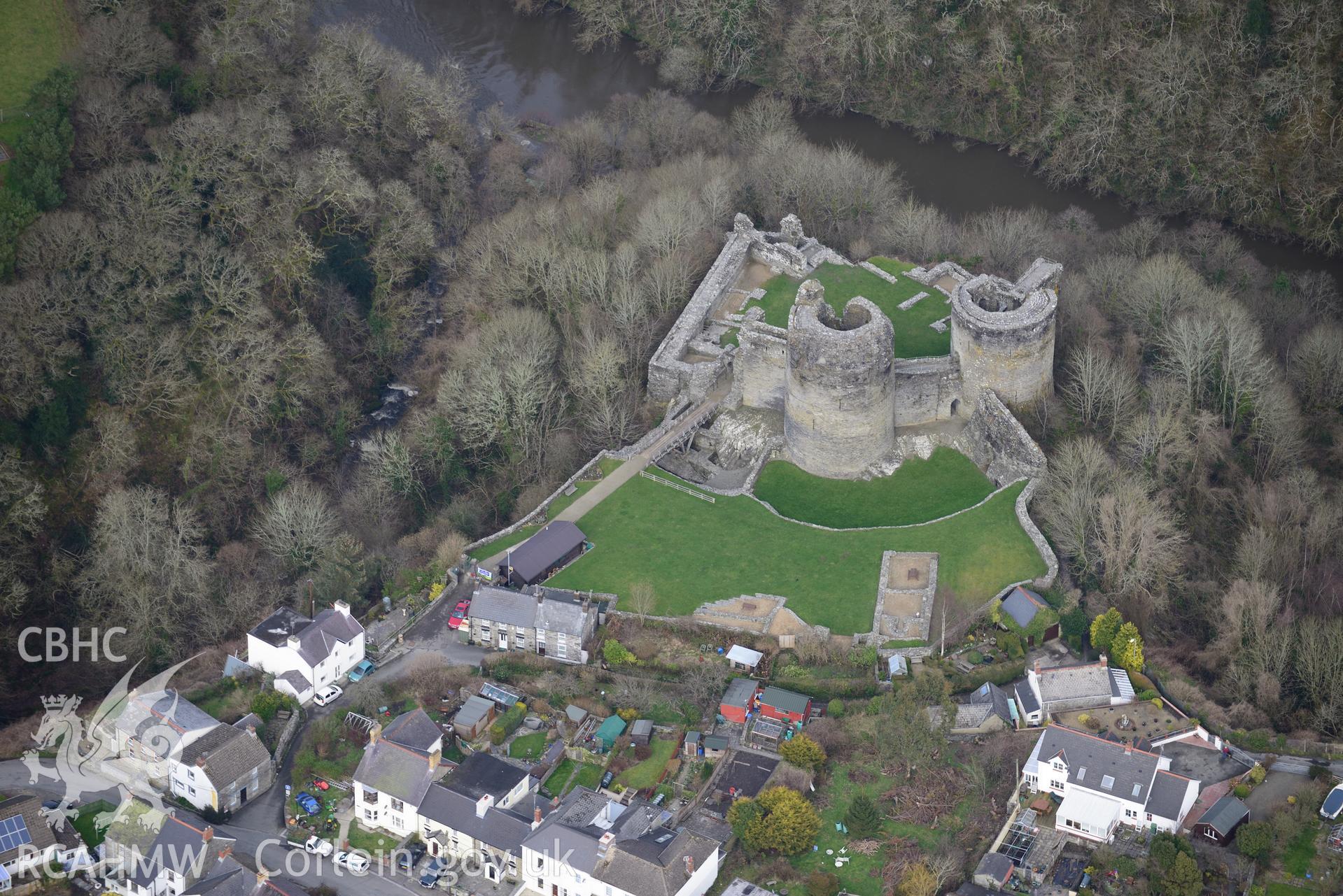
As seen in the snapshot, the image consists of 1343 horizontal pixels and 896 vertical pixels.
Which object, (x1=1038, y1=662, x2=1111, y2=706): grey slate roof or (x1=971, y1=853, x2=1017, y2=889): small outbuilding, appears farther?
(x1=1038, y1=662, x2=1111, y2=706): grey slate roof

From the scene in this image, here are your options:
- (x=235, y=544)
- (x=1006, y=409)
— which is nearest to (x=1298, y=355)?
(x=1006, y=409)

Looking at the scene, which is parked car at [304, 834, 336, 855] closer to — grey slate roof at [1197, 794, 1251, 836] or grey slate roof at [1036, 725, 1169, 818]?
grey slate roof at [1036, 725, 1169, 818]

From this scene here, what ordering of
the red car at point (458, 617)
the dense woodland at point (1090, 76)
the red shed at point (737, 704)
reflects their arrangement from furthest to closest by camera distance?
the dense woodland at point (1090, 76) → the red car at point (458, 617) → the red shed at point (737, 704)

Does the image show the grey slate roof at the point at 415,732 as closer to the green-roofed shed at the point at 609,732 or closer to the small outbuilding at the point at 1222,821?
the green-roofed shed at the point at 609,732

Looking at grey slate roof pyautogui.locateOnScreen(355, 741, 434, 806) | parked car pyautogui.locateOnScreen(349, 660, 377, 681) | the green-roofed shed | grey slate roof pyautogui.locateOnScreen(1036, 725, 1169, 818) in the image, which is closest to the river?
grey slate roof pyautogui.locateOnScreen(1036, 725, 1169, 818)

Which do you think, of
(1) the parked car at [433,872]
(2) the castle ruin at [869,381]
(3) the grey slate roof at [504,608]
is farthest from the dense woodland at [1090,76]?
(1) the parked car at [433,872]

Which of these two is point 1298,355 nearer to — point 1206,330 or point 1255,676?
point 1206,330
